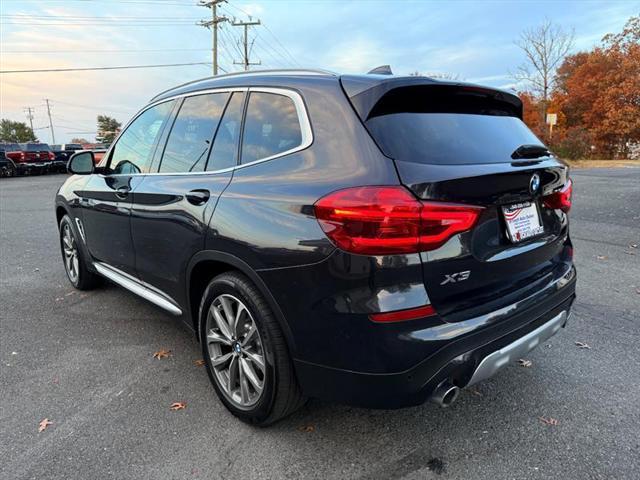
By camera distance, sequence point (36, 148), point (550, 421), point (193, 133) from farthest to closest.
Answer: point (36, 148) < point (193, 133) < point (550, 421)

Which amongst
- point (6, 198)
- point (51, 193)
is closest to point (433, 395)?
point (6, 198)

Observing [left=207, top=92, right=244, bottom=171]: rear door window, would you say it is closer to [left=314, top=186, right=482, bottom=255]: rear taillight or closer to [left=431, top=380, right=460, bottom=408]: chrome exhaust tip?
[left=314, top=186, right=482, bottom=255]: rear taillight

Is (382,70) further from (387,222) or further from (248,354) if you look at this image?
(248,354)

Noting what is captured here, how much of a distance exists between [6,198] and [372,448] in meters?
16.3

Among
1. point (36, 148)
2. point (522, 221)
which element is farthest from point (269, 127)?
point (36, 148)

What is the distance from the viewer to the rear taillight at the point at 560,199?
2508 mm

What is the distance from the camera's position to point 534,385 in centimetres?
295

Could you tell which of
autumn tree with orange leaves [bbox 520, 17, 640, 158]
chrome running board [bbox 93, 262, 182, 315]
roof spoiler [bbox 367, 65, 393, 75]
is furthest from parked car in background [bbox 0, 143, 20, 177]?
autumn tree with orange leaves [bbox 520, 17, 640, 158]

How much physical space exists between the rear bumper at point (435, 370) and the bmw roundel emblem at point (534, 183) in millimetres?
564

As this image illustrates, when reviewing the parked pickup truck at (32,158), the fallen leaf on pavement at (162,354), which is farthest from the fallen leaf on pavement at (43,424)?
the parked pickup truck at (32,158)

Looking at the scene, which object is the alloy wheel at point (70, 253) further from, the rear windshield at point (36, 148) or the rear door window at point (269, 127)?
the rear windshield at point (36, 148)

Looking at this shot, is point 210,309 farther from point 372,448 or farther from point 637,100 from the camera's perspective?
point 637,100

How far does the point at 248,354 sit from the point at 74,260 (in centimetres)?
331

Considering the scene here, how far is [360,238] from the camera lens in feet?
6.18
